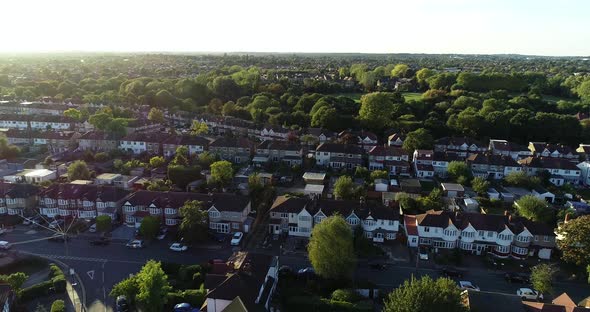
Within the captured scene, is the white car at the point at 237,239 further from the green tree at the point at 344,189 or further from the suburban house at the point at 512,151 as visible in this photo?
the suburban house at the point at 512,151

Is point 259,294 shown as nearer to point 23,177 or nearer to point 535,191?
point 23,177

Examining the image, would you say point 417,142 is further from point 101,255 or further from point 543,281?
point 101,255

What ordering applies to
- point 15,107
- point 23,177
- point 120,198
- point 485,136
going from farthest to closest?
point 15,107 → point 485,136 → point 23,177 → point 120,198

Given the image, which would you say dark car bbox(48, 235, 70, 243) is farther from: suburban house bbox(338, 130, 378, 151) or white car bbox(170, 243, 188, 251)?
suburban house bbox(338, 130, 378, 151)

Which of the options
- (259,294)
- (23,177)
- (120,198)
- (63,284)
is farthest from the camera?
(23,177)

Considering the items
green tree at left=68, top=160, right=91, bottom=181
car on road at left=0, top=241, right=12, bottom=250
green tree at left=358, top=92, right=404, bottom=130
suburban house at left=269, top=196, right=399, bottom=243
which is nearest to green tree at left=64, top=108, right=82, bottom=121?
green tree at left=68, top=160, right=91, bottom=181

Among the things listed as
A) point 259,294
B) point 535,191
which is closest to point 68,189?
point 259,294
